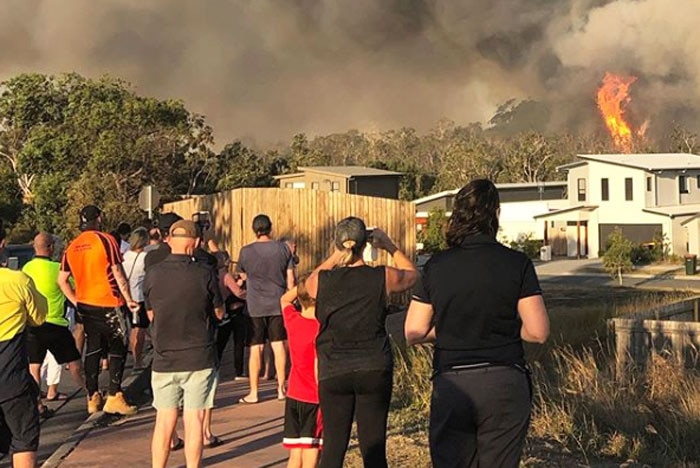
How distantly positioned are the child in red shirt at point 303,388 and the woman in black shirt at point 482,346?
125cm

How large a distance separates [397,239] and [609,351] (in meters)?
6.52

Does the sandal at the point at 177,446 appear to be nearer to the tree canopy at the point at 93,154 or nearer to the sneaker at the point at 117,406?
the sneaker at the point at 117,406

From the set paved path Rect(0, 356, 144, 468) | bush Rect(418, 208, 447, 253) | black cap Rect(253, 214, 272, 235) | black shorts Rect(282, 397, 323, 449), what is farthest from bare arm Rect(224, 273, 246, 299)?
bush Rect(418, 208, 447, 253)

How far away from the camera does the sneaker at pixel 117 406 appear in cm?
844

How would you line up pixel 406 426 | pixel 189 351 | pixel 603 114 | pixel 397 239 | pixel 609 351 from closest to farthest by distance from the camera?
1. pixel 189 351
2. pixel 406 426
3. pixel 609 351
4. pixel 397 239
5. pixel 603 114

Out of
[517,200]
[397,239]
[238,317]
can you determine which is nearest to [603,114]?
[517,200]

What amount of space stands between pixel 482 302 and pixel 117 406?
17.4ft

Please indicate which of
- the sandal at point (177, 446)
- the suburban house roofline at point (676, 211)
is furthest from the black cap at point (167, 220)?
the suburban house roofline at point (676, 211)

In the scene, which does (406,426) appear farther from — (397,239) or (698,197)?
(698,197)

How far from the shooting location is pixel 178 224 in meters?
6.17

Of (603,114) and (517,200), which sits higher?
(603,114)

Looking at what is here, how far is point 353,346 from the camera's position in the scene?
499 centimetres

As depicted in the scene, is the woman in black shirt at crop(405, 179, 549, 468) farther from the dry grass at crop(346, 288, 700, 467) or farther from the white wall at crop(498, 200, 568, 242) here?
the white wall at crop(498, 200, 568, 242)

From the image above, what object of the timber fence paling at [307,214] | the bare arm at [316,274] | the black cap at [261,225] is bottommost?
the bare arm at [316,274]
